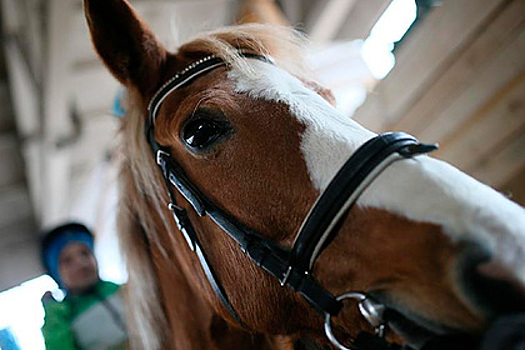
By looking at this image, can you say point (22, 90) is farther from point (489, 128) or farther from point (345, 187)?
point (345, 187)

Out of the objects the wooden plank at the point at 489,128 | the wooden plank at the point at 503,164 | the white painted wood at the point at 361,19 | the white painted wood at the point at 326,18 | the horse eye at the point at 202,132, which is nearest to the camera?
the horse eye at the point at 202,132

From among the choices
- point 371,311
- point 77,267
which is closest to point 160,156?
point 371,311

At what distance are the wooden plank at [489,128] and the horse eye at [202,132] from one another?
1395mm

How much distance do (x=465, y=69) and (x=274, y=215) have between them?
4.76ft

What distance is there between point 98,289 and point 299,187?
1.50 m

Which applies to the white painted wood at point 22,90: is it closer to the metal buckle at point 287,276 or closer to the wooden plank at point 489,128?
the wooden plank at point 489,128

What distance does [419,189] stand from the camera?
0.73 meters

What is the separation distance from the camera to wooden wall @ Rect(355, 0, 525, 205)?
1.83 m

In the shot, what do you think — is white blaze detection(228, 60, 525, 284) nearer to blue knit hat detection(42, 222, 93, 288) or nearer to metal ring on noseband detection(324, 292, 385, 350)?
metal ring on noseband detection(324, 292, 385, 350)

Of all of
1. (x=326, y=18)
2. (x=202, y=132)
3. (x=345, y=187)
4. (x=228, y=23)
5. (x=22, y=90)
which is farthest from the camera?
(x=22, y=90)

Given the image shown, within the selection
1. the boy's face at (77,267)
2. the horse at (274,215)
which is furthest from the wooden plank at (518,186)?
the boy's face at (77,267)

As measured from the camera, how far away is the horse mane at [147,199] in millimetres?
1246

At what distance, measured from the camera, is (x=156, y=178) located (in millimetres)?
1229

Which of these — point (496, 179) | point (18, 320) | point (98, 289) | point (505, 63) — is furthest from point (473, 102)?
point (18, 320)
